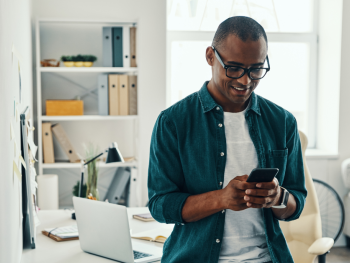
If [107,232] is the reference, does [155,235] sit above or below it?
below

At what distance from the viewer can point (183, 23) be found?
3.82 m

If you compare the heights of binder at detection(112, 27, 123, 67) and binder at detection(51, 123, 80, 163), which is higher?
binder at detection(112, 27, 123, 67)

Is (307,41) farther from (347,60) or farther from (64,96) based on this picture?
(64,96)

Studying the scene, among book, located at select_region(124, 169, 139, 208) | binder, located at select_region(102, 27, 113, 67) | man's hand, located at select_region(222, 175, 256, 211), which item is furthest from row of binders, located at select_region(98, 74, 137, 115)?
man's hand, located at select_region(222, 175, 256, 211)

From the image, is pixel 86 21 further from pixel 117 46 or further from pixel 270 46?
pixel 270 46

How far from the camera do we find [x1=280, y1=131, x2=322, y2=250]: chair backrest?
2.09 metres

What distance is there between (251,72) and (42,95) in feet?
8.73

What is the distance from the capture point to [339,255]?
11.8 ft

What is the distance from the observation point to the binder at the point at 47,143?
3.21 m

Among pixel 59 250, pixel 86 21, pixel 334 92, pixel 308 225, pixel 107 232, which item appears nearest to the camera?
pixel 107 232

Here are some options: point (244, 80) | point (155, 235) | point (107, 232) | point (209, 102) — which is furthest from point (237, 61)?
point (155, 235)

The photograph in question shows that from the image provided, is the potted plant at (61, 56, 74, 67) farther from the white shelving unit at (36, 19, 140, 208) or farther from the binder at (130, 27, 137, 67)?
the binder at (130, 27, 137, 67)

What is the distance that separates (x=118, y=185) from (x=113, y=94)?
0.76m

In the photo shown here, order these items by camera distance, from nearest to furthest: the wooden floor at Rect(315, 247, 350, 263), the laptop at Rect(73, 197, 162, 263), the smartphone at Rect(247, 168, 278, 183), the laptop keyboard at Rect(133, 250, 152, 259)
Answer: the smartphone at Rect(247, 168, 278, 183)
the laptop at Rect(73, 197, 162, 263)
the laptop keyboard at Rect(133, 250, 152, 259)
the wooden floor at Rect(315, 247, 350, 263)
